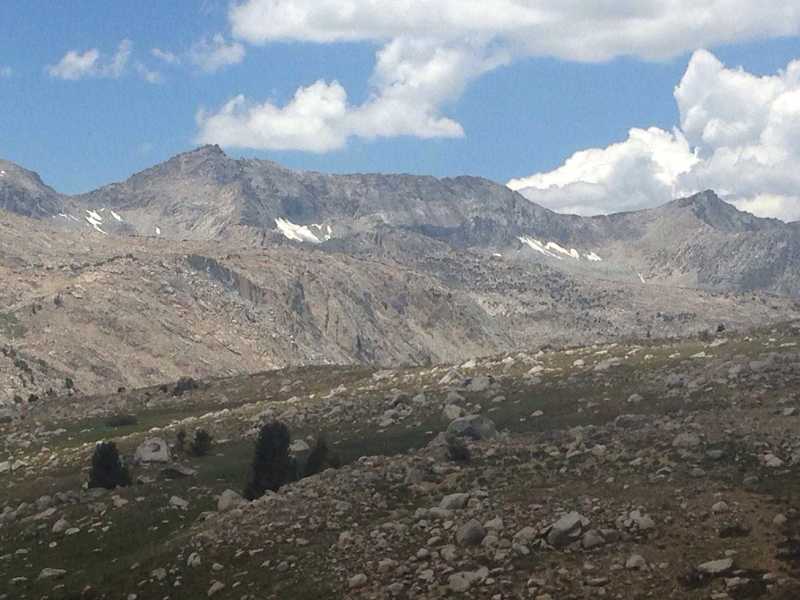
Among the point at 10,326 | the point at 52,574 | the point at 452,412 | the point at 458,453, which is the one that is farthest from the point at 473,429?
the point at 10,326

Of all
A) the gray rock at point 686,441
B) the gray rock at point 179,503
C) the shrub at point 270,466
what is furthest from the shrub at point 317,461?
the gray rock at point 686,441

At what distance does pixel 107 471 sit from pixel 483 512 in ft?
61.2

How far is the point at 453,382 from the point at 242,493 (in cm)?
2488

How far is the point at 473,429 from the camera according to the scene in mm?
31797

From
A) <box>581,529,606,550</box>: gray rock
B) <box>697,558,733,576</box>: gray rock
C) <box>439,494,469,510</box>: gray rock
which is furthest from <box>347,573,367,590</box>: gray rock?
<box>697,558,733,576</box>: gray rock

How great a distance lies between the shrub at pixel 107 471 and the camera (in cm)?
3384

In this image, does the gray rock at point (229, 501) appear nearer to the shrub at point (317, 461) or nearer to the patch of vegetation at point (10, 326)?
the shrub at point (317, 461)

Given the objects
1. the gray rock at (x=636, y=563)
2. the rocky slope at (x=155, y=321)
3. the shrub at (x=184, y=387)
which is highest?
the rocky slope at (x=155, y=321)

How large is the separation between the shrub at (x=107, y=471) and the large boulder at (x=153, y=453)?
4163 millimetres

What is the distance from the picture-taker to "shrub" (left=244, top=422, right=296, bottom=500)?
2859 cm

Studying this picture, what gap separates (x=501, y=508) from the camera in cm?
2069

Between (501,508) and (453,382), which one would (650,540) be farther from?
(453,382)

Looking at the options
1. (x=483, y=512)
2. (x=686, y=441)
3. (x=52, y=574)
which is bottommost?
(x=52, y=574)

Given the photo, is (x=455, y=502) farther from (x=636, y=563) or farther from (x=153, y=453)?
Result: (x=153, y=453)
